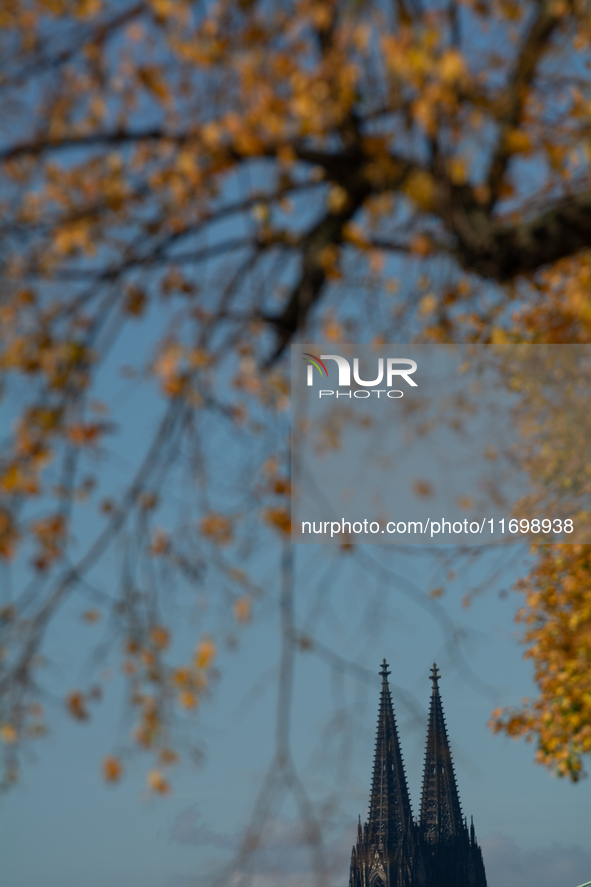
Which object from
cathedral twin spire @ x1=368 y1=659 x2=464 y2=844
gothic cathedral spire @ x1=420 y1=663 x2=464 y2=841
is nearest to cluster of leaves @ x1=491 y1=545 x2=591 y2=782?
cathedral twin spire @ x1=368 y1=659 x2=464 y2=844

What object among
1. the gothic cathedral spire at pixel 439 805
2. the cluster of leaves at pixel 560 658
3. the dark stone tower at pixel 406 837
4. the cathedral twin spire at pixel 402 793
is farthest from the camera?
the gothic cathedral spire at pixel 439 805

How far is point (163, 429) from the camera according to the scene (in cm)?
616

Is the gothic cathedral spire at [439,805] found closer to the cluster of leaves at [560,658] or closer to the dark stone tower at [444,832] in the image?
the dark stone tower at [444,832]

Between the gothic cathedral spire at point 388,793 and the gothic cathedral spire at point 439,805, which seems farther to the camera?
the gothic cathedral spire at point 439,805

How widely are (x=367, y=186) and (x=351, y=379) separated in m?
2.25

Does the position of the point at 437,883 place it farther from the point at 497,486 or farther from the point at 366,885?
the point at 497,486

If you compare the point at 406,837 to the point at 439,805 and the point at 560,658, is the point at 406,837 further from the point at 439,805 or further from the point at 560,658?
the point at 560,658

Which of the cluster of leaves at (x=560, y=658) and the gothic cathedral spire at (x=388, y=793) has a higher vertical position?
the gothic cathedral spire at (x=388, y=793)

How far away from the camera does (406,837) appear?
200 ft

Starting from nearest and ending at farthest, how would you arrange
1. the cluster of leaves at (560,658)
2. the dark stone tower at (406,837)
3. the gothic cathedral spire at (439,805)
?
the cluster of leaves at (560,658)
the dark stone tower at (406,837)
the gothic cathedral spire at (439,805)

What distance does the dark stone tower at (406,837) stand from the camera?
59.7m

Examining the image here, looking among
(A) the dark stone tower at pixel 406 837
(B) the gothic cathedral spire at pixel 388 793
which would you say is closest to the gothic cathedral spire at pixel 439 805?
(A) the dark stone tower at pixel 406 837

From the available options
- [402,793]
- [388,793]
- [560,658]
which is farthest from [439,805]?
[560,658]

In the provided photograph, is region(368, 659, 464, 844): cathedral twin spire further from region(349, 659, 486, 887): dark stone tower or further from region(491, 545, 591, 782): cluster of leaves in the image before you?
region(491, 545, 591, 782): cluster of leaves
